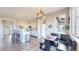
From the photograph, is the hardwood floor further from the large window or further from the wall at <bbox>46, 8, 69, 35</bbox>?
the large window

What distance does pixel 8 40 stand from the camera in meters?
2.04

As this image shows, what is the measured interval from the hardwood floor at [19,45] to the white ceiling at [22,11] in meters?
0.40

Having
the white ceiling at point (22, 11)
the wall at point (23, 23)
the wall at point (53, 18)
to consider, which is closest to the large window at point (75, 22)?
the wall at point (53, 18)

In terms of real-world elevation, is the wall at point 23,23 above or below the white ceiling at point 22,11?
below


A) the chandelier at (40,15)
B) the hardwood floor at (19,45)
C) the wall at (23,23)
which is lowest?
the hardwood floor at (19,45)

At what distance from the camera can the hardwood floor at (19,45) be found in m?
2.02

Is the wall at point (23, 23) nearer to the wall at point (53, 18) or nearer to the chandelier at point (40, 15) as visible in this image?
the chandelier at point (40, 15)

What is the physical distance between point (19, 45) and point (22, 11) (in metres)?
0.57

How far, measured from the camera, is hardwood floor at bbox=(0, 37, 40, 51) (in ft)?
6.63

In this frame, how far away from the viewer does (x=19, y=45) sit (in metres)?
2.04

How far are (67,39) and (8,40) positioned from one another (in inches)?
38.4

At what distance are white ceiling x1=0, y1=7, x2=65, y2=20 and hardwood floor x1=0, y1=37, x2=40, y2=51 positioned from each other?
15.8 inches
